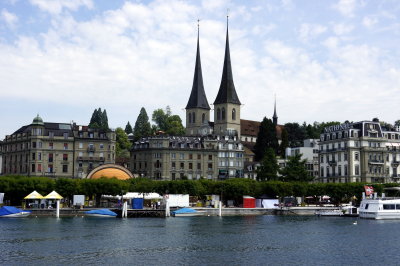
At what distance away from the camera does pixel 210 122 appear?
19425 cm

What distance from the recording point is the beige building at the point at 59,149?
130 meters

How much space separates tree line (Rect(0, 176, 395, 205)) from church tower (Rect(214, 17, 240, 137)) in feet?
217

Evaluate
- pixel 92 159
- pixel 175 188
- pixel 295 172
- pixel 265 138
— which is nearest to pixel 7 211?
pixel 175 188

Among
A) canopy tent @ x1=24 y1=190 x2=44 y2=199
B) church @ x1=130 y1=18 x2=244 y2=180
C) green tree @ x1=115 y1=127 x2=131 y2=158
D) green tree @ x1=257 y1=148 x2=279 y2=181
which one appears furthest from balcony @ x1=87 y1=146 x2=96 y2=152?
green tree @ x1=115 y1=127 x2=131 y2=158

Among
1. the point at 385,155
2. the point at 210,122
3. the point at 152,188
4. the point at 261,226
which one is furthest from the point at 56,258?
the point at 210,122

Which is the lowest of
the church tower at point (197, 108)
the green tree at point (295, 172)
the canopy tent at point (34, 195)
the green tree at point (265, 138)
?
the canopy tent at point (34, 195)

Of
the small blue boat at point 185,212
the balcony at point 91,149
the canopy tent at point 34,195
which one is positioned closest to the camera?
the canopy tent at point 34,195

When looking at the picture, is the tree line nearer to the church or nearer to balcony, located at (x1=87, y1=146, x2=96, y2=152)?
balcony, located at (x1=87, y1=146, x2=96, y2=152)

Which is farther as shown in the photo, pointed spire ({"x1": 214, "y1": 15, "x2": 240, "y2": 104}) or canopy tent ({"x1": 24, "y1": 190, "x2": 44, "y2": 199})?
pointed spire ({"x1": 214, "y1": 15, "x2": 240, "y2": 104})

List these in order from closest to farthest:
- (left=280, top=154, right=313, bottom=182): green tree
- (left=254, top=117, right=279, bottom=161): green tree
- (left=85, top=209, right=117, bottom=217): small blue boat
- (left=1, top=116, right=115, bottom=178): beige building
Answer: (left=85, top=209, right=117, bottom=217): small blue boat → (left=1, top=116, right=115, bottom=178): beige building → (left=280, top=154, right=313, bottom=182): green tree → (left=254, top=117, right=279, bottom=161): green tree

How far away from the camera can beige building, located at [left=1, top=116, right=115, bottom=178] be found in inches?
5108

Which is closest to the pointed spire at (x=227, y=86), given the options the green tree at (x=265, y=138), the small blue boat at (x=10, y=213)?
the green tree at (x=265, y=138)

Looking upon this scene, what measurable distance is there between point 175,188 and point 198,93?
81.4 meters

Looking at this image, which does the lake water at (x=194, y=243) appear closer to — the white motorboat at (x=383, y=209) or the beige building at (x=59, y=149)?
the white motorboat at (x=383, y=209)
